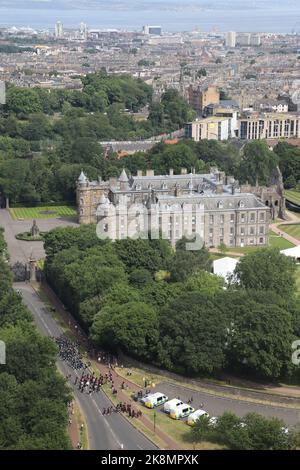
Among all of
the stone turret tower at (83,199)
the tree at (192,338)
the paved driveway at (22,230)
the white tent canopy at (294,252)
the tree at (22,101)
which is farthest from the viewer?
the tree at (22,101)

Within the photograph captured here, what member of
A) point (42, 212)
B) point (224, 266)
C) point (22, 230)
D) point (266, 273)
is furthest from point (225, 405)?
point (42, 212)

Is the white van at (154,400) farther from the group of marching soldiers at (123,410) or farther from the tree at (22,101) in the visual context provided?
the tree at (22,101)

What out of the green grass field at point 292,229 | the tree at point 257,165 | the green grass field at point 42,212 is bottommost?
the green grass field at point 42,212

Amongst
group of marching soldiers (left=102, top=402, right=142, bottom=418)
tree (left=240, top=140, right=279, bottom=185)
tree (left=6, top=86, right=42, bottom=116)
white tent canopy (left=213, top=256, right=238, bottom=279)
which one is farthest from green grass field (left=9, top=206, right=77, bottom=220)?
tree (left=6, top=86, right=42, bottom=116)

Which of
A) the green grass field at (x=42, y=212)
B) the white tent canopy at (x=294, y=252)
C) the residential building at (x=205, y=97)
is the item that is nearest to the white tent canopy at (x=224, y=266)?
the white tent canopy at (x=294, y=252)

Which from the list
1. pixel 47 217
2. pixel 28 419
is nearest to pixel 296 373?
pixel 28 419

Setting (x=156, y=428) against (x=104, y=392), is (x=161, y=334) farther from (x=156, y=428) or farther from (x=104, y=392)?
(x=156, y=428)

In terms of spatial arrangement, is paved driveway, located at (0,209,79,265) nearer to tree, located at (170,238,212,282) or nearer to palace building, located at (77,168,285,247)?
palace building, located at (77,168,285,247)
